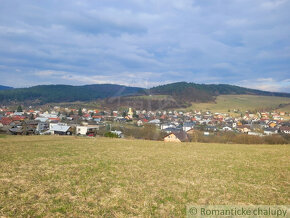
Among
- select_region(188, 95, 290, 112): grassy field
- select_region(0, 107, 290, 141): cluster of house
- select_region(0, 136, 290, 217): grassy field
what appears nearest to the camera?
select_region(0, 136, 290, 217): grassy field

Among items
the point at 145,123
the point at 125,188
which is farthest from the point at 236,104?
the point at 125,188

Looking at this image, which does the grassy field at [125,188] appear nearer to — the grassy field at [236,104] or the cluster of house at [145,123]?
the cluster of house at [145,123]

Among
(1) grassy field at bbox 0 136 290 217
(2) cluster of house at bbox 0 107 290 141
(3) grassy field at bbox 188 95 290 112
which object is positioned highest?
(3) grassy field at bbox 188 95 290 112

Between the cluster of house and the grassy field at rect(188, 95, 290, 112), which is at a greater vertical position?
the grassy field at rect(188, 95, 290, 112)

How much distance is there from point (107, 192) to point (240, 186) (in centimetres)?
518

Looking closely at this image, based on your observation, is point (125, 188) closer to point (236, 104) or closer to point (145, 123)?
point (145, 123)

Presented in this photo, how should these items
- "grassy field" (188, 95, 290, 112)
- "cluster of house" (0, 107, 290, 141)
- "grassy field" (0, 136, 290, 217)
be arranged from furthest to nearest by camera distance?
"grassy field" (188, 95, 290, 112) < "cluster of house" (0, 107, 290, 141) < "grassy field" (0, 136, 290, 217)

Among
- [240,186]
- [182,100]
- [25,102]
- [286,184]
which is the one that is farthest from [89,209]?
[25,102]

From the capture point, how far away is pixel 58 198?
20.2ft

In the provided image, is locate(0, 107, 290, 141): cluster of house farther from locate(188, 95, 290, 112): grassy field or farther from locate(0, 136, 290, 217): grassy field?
locate(0, 136, 290, 217): grassy field

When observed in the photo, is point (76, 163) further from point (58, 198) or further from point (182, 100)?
point (182, 100)

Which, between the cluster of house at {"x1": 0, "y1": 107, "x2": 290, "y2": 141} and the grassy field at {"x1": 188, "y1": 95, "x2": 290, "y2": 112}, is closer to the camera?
the cluster of house at {"x1": 0, "y1": 107, "x2": 290, "y2": 141}

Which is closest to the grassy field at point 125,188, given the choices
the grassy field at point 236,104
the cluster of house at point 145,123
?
the cluster of house at point 145,123

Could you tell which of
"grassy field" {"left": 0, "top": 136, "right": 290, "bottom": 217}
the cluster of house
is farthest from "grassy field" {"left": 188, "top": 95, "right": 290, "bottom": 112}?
"grassy field" {"left": 0, "top": 136, "right": 290, "bottom": 217}
